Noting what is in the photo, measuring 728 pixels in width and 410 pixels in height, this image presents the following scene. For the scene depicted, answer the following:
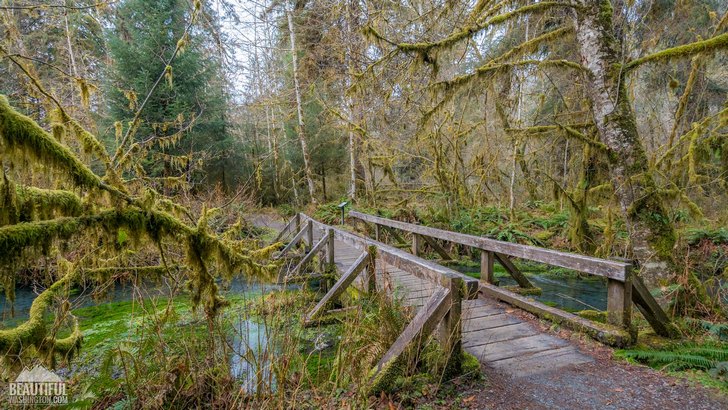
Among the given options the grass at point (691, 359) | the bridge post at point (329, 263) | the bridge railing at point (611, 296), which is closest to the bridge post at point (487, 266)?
the bridge railing at point (611, 296)

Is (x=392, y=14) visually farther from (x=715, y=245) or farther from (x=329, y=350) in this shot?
(x=715, y=245)

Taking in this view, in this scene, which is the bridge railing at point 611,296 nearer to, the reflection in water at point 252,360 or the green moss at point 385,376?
the green moss at point 385,376

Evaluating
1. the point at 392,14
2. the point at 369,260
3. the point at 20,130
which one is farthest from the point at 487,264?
the point at 392,14

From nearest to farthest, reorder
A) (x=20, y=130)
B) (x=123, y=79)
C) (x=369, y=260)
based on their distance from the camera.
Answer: (x=20, y=130) < (x=369, y=260) < (x=123, y=79)

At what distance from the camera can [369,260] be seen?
4762 mm

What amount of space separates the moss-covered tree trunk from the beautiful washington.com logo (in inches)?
254

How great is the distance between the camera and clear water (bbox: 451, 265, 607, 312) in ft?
22.5

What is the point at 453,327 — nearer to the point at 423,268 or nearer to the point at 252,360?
the point at 423,268

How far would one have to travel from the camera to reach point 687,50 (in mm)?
4195

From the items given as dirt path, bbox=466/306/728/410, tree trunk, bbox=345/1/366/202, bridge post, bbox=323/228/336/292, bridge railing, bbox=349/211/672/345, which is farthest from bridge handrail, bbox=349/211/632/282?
tree trunk, bbox=345/1/366/202

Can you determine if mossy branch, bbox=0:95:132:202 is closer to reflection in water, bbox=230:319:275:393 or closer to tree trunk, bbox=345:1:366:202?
reflection in water, bbox=230:319:275:393

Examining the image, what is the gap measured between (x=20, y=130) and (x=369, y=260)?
12.0 feet

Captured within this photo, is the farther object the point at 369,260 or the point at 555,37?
the point at 555,37

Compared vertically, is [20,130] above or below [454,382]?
above
